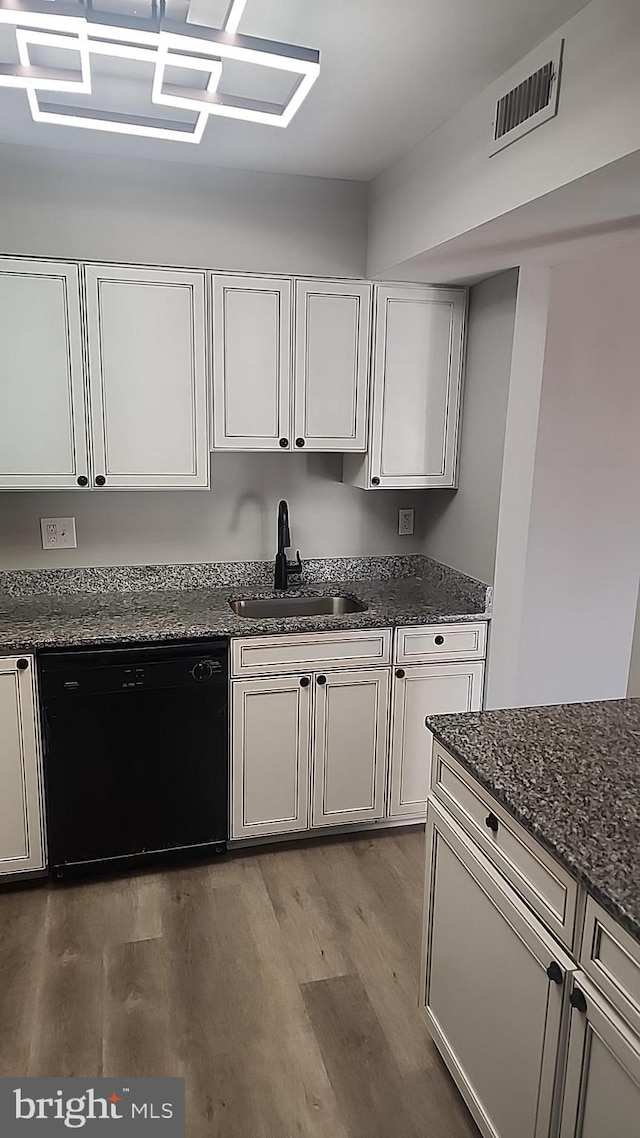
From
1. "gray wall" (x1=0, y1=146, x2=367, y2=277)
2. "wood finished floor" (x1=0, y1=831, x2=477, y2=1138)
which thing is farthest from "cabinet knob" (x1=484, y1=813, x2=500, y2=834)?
"gray wall" (x1=0, y1=146, x2=367, y2=277)

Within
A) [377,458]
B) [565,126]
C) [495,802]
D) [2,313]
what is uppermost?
[565,126]

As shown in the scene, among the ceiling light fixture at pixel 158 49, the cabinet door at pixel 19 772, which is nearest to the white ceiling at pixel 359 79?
the ceiling light fixture at pixel 158 49

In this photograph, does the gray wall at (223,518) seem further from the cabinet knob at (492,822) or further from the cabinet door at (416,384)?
the cabinet knob at (492,822)

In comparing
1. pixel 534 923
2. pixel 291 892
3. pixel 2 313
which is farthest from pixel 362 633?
pixel 2 313

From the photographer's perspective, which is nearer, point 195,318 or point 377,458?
point 195,318

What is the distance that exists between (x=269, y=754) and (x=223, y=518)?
1.02 m

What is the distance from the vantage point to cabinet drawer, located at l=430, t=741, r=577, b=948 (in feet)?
4.36

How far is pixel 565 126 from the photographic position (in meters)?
1.71

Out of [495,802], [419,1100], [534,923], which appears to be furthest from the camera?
[419,1100]

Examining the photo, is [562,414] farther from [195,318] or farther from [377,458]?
[195,318]

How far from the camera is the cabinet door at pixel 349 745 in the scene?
9.32 ft

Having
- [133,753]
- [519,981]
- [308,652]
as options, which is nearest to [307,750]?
[308,652]

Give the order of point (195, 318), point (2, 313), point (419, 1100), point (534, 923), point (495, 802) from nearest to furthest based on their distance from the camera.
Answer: point (534, 923) → point (495, 802) → point (419, 1100) → point (2, 313) → point (195, 318)

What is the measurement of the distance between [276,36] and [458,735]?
5.73 feet
